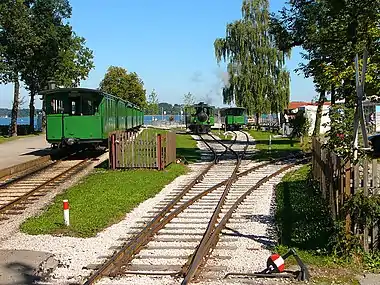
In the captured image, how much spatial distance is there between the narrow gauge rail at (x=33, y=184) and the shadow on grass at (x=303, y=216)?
5.97 m

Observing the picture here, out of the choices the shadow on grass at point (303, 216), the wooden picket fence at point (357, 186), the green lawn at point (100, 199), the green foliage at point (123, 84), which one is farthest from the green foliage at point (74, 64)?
the wooden picket fence at point (357, 186)

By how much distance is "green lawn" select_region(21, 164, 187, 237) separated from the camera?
10.6 metres

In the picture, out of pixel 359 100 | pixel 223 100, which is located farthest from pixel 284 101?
pixel 359 100

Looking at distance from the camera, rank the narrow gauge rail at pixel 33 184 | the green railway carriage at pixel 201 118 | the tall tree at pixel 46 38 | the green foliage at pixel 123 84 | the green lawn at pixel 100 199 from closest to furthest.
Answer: the green lawn at pixel 100 199
the narrow gauge rail at pixel 33 184
the tall tree at pixel 46 38
the green railway carriage at pixel 201 118
the green foliage at pixel 123 84

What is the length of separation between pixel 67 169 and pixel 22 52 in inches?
1046

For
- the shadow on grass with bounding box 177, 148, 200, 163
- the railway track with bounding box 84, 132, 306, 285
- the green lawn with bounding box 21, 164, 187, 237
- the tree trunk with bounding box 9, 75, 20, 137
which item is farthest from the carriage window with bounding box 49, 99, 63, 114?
the tree trunk with bounding box 9, 75, 20, 137

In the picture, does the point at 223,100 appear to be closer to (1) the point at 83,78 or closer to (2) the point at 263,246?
(1) the point at 83,78

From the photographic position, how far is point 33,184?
56.7 feet

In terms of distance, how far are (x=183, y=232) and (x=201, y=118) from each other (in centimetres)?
4363

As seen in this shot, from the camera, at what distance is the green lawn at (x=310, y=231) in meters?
7.36

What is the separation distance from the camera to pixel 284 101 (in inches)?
2191

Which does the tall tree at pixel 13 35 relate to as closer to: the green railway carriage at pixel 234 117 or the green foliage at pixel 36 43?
the green foliage at pixel 36 43

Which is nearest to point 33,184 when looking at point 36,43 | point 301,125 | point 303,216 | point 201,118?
point 303,216

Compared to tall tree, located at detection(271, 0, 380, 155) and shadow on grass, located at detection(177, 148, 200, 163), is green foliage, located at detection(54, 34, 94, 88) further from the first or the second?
tall tree, located at detection(271, 0, 380, 155)
